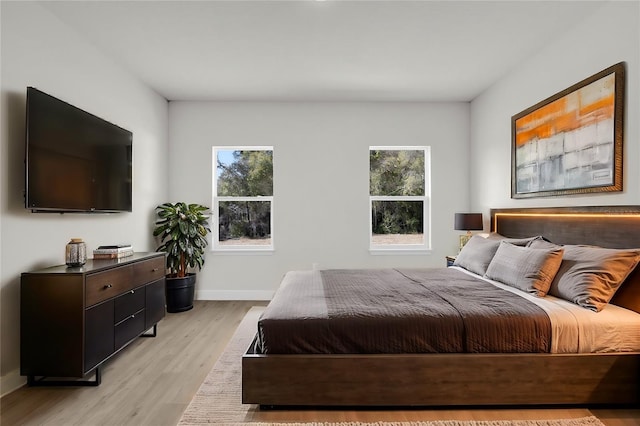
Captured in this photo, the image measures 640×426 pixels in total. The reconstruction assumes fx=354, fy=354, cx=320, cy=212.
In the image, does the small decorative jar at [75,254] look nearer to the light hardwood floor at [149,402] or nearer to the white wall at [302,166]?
the light hardwood floor at [149,402]

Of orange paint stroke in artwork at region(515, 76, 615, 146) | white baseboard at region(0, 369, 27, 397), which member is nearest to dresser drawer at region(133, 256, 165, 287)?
white baseboard at region(0, 369, 27, 397)

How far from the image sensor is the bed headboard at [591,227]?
7.44ft

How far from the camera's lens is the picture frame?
8.26ft

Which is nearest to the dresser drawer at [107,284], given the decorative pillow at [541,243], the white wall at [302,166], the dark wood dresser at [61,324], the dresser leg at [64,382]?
the dark wood dresser at [61,324]

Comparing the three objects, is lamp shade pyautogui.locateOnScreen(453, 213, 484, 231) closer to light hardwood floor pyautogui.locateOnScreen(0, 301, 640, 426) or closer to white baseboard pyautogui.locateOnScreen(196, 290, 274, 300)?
light hardwood floor pyautogui.locateOnScreen(0, 301, 640, 426)

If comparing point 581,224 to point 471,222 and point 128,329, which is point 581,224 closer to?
point 471,222

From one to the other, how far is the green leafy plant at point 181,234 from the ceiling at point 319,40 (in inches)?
59.4

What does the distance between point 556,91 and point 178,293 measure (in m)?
4.47

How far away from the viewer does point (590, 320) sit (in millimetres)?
2049

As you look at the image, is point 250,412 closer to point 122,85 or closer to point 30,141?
point 30,141

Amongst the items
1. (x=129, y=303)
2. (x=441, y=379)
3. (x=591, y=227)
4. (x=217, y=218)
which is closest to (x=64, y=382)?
(x=129, y=303)

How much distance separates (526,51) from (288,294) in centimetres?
316

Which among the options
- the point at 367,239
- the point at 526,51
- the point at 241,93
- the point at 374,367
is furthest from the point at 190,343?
the point at 526,51

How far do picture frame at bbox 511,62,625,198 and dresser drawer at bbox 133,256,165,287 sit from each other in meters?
3.67
